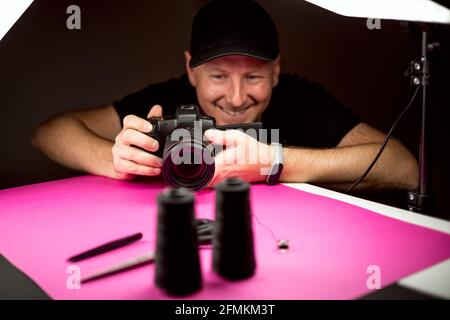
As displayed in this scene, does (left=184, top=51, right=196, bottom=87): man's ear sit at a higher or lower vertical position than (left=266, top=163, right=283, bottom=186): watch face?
higher

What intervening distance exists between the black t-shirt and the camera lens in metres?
0.69

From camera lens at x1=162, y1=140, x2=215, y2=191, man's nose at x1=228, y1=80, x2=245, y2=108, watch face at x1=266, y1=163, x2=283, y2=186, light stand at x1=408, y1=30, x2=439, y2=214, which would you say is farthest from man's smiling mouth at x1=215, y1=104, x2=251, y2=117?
light stand at x1=408, y1=30, x2=439, y2=214

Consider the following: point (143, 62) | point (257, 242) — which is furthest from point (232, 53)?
Result: point (257, 242)

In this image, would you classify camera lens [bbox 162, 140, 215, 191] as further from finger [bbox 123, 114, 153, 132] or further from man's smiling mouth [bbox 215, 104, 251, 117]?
man's smiling mouth [bbox 215, 104, 251, 117]

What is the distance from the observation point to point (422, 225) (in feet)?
2.76

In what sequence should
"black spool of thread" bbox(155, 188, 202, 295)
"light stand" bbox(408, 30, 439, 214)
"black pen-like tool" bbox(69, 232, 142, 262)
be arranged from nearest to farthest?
1. "black spool of thread" bbox(155, 188, 202, 295)
2. "black pen-like tool" bbox(69, 232, 142, 262)
3. "light stand" bbox(408, 30, 439, 214)

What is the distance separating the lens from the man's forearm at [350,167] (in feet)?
3.93

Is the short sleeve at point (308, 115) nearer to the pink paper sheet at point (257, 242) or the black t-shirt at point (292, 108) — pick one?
the black t-shirt at point (292, 108)

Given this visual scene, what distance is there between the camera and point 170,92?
5.80 ft

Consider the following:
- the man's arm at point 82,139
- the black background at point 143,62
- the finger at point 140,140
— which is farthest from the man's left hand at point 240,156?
the black background at point 143,62

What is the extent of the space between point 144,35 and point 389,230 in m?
1.42

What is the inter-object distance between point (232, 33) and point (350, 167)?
1.87 ft

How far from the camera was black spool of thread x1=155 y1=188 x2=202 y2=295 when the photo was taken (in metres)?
0.59
